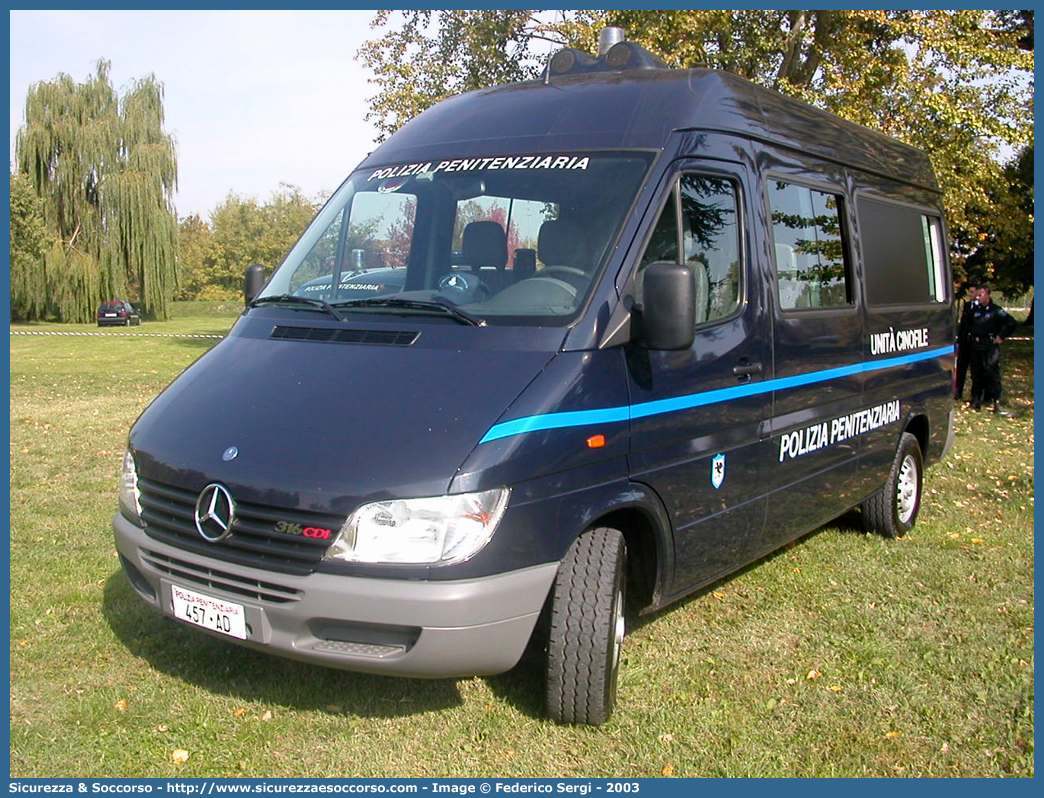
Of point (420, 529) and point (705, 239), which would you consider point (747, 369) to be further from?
point (420, 529)

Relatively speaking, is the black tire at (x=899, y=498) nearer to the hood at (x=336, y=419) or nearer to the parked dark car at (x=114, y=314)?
the hood at (x=336, y=419)

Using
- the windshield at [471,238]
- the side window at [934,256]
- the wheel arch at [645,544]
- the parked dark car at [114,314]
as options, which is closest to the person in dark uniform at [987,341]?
the side window at [934,256]

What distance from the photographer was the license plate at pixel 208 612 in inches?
153

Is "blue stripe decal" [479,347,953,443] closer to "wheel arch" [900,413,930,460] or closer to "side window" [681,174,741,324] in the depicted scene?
"side window" [681,174,741,324]

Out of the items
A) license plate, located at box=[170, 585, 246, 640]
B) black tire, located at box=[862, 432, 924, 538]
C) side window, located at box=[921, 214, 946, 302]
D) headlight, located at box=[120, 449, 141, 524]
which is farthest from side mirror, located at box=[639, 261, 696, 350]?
side window, located at box=[921, 214, 946, 302]

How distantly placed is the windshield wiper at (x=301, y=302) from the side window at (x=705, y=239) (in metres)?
1.40

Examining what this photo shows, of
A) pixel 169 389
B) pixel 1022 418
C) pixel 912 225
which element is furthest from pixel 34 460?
pixel 1022 418

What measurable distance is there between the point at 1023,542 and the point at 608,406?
4.60 metres

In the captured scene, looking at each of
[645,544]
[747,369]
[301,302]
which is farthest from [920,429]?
[301,302]

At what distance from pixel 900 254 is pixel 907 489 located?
1.70m

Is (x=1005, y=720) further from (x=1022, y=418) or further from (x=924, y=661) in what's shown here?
(x=1022, y=418)

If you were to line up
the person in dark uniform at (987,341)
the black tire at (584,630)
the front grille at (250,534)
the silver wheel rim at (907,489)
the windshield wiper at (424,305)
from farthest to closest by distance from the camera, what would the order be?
the person in dark uniform at (987,341) → the silver wheel rim at (907,489) → the windshield wiper at (424,305) → the black tire at (584,630) → the front grille at (250,534)

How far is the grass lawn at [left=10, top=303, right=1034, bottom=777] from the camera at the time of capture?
4008 mm

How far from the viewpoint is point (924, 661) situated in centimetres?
502
